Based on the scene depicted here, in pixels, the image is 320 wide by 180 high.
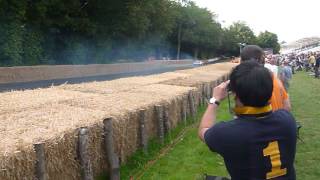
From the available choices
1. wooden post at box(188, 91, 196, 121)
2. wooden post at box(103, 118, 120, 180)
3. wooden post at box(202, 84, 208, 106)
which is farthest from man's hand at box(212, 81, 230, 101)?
wooden post at box(202, 84, 208, 106)

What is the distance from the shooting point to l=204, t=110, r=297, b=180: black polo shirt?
2.84 metres

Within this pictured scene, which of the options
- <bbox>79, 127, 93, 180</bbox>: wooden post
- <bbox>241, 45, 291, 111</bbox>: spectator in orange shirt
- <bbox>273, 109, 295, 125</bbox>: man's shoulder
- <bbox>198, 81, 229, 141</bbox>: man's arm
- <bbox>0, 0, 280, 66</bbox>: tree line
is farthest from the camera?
<bbox>0, 0, 280, 66</bbox>: tree line

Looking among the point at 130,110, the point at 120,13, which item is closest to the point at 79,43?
the point at 120,13

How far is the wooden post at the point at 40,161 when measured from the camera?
5160 millimetres

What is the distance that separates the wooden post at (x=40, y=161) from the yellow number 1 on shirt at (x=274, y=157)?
9.98 ft

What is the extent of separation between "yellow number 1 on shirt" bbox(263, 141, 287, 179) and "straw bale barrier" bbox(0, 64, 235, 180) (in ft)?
9.14

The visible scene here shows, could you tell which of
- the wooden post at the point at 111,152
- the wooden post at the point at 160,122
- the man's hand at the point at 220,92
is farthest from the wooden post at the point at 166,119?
the man's hand at the point at 220,92

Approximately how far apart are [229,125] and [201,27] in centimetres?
10303

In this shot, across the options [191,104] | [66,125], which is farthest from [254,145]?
[191,104]

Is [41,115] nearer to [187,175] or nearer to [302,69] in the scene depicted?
[187,175]

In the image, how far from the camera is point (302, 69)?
54.1 m

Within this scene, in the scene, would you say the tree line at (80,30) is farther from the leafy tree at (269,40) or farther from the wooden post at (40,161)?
the leafy tree at (269,40)

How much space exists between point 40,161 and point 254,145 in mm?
3042

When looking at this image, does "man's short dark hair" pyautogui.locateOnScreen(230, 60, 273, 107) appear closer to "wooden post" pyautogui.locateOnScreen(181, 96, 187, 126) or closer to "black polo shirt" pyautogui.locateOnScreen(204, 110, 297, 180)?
"black polo shirt" pyautogui.locateOnScreen(204, 110, 297, 180)
